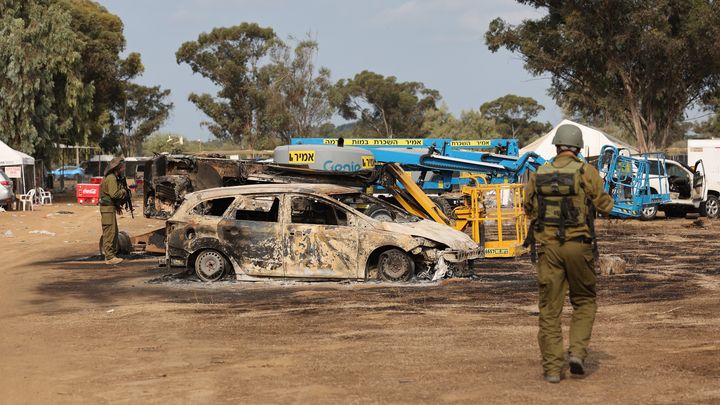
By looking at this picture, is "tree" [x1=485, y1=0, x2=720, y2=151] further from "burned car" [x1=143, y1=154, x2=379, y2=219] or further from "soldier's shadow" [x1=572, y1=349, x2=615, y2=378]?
"soldier's shadow" [x1=572, y1=349, x2=615, y2=378]

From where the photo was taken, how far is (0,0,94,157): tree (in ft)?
150

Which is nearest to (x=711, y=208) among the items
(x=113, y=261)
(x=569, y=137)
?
(x=113, y=261)

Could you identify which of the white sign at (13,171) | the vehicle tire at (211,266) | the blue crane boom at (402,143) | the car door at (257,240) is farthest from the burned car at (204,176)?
the white sign at (13,171)

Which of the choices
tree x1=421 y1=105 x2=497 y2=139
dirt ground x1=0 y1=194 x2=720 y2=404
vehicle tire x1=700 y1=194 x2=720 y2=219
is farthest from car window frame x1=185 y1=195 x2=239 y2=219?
tree x1=421 y1=105 x2=497 y2=139

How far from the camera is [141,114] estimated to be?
94.6 meters

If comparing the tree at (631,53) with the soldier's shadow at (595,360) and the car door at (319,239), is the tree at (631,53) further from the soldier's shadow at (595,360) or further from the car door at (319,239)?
the soldier's shadow at (595,360)

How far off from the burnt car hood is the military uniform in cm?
572

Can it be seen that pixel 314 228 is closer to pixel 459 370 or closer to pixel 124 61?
pixel 459 370

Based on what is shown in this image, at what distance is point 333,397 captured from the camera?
7109 millimetres

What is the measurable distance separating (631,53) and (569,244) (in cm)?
3945

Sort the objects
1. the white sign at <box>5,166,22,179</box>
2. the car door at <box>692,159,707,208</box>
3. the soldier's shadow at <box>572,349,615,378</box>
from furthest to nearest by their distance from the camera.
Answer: the white sign at <box>5,166,22,179</box>, the car door at <box>692,159,707,208</box>, the soldier's shadow at <box>572,349,615,378</box>

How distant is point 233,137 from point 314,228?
2608 inches

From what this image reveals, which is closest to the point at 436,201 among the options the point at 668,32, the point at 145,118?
the point at 668,32

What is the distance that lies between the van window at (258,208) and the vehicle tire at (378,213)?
1.34 metres
